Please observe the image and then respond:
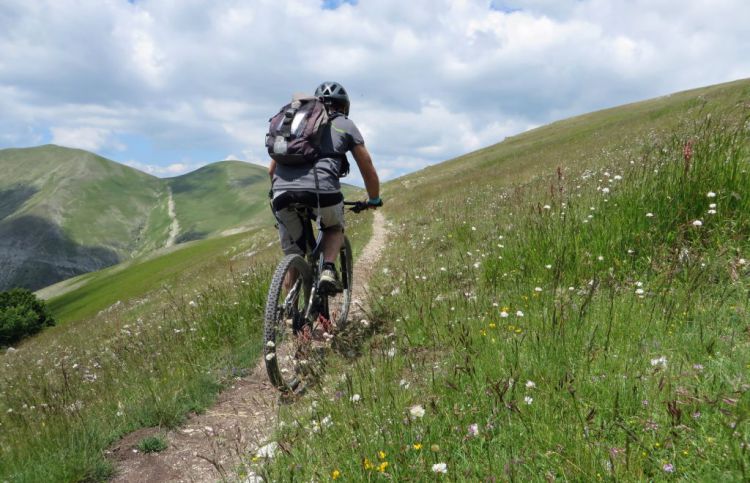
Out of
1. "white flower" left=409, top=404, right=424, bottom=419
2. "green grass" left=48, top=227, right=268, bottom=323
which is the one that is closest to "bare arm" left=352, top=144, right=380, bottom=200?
"white flower" left=409, top=404, right=424, bottom=419

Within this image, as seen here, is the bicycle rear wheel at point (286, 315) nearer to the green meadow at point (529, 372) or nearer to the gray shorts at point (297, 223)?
the green meadow at point (529, 372)

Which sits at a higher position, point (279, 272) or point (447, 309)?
point (279, 272)

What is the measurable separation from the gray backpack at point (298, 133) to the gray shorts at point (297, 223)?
2.47 feet

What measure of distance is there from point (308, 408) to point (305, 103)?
13.1 feet

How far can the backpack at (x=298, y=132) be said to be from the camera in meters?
5.84

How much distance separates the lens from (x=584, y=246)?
6.36 metres

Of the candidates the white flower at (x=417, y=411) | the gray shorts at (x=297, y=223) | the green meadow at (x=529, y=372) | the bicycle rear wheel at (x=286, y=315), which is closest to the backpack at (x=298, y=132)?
the gray shorts at (x=297, y=223)

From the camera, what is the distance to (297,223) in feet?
21.6

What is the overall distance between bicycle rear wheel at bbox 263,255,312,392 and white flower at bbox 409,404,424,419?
1550 mm

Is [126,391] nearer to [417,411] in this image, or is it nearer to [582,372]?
[417,411]

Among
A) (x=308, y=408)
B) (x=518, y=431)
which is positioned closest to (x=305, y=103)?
(x=308, y=408)

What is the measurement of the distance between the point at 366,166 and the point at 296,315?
7.99ft

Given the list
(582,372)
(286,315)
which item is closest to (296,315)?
(286,315)

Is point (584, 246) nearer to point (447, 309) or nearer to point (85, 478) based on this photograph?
point (447, 309)
